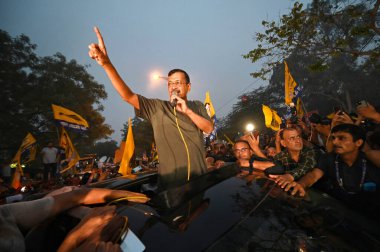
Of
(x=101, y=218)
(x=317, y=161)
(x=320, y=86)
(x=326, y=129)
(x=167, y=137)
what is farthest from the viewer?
(x=320, y=86)

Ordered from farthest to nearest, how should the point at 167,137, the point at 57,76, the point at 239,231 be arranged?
1. the point at 57,76
2. the point at 167,137
3. the point at 239,231

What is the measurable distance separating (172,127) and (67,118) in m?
7.83

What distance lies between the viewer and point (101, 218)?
104 cm

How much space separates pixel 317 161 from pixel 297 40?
6752 millimetres

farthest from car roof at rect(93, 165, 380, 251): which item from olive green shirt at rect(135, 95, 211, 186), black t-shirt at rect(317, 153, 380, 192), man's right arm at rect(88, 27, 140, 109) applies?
black t-shirt at rect(317, 153, 380, 192)

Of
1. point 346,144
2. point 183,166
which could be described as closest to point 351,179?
point 346,144

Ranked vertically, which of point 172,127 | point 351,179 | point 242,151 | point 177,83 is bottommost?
point 351,179

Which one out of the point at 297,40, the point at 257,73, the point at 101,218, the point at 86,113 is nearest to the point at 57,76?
the point at 86,113

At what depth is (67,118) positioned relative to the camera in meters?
8.72

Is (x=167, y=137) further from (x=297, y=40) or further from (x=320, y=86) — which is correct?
(x=320, y=86)

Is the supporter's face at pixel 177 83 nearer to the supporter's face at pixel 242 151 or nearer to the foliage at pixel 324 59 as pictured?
the supporter's face at pixel 242 151

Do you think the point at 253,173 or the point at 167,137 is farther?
the point at 167,137

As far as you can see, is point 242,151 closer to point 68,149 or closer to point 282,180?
point 282,180

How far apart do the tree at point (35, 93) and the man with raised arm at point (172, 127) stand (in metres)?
18.1
